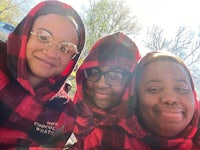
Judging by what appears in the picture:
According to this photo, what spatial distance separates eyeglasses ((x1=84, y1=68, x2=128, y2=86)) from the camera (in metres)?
2.02

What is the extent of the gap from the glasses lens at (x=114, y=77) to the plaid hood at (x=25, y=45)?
36cm

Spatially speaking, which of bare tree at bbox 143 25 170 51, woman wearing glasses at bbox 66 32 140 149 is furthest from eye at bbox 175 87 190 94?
bare tree at bbox 143 25 170 51

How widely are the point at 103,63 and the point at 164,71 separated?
2.06 ft

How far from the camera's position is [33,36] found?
1929mm

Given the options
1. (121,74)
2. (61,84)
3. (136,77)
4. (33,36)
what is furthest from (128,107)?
(33,36)

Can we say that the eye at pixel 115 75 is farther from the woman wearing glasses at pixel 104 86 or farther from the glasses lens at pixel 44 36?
the glasses lens at pixel 44 36

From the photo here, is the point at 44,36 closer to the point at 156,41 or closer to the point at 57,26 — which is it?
the point at 57,26

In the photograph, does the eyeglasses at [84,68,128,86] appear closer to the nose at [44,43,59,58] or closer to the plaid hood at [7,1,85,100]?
the plaid hood at [7,1,85,100]

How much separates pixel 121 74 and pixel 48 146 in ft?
2.67

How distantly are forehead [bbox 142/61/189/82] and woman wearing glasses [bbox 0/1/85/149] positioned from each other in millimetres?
656

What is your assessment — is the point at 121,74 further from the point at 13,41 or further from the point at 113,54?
the point at 13,41

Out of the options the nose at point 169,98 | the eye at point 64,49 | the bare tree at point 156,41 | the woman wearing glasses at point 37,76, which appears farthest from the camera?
the bare tree at point 156,41

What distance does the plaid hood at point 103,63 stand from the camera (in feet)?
6.73

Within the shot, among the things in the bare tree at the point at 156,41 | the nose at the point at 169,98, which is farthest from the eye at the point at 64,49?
the bare tree at the point at 156,41
